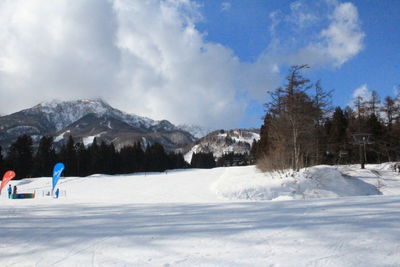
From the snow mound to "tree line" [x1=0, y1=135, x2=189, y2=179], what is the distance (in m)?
46.9

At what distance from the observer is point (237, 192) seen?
17.1 m

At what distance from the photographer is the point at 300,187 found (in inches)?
671

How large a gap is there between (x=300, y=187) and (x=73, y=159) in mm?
52419

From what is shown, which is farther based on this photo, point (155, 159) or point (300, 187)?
point (155, 159)

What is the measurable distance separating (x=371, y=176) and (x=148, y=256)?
2393cm

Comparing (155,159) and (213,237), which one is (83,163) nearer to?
(155,159)

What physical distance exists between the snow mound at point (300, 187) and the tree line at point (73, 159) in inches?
1847

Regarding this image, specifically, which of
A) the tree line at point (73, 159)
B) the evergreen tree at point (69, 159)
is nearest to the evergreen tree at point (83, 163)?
the tree line at point (73, 159)

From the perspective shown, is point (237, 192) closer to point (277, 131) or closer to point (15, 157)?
point (277, 131)

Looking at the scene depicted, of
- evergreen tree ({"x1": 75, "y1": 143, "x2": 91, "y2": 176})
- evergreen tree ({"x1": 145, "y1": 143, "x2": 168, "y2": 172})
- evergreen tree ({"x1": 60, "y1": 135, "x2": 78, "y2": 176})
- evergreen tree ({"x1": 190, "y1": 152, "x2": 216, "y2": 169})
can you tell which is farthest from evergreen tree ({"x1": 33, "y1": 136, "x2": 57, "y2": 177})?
evergreen tree ({"x1": 190, "y1": 152, "x2": 216, "y2": 169})

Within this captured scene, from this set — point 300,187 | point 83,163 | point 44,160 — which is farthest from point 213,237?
point 83,163

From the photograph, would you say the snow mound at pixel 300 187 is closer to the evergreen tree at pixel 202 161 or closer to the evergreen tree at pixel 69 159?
the evergreen tree at pixel 69 159

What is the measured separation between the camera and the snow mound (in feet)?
54.2

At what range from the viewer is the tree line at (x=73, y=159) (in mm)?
51094
